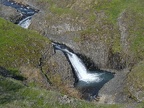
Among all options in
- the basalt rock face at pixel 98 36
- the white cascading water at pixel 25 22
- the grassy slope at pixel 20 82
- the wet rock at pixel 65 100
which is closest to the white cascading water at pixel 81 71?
the basalt rock face at pixel 98 36

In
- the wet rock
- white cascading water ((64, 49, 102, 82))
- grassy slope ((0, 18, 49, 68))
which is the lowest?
white cascading water ((64, 49, 102, 82))

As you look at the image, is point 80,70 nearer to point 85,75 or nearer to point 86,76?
point 85,75

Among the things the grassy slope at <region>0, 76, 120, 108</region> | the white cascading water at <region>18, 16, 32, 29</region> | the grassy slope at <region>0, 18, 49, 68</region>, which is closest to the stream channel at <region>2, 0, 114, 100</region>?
the grassy slope at <region>0, 18, 49, 68</region>

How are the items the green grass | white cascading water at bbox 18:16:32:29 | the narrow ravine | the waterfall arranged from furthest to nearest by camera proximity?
white cascading water at bbox 18:16:32:29 → the waterfall → the narrow ravine → the green grass

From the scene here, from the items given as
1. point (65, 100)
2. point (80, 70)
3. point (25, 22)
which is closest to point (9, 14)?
point (25, 22)

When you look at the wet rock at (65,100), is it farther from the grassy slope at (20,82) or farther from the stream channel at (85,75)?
the stream channel at (85,75)

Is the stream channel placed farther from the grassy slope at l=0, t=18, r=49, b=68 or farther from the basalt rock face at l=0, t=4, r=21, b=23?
the basalt rock face at l=0, t=4, r=21, b=23

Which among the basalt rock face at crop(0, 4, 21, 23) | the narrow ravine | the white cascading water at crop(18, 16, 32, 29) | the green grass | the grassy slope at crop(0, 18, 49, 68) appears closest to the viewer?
the green grass
